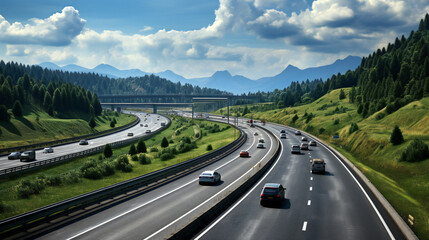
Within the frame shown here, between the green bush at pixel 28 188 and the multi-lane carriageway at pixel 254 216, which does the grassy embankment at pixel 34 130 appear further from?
the multi-lane carriageway at pixel 254 216

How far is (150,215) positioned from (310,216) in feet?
35.1

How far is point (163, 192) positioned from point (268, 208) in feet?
33.9

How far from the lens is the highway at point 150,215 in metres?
19.3

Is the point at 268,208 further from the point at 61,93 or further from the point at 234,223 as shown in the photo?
the point at 61,93

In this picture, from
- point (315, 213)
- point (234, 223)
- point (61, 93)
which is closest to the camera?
point (234, 223)

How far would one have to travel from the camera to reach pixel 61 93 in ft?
482

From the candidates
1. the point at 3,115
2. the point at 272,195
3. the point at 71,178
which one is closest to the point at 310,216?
the point at 272,195

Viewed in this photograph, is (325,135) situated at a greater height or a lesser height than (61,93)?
lesser

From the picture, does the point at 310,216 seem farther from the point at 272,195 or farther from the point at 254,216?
the point at 254,216

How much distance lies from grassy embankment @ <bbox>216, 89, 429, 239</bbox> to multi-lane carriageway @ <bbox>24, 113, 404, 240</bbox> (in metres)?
3.16

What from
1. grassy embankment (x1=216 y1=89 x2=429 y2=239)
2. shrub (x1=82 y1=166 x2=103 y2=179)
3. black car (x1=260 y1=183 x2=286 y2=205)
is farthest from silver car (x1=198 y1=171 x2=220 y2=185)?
grassy embankment (x1=216 y1=89 x2=429 y2=239)

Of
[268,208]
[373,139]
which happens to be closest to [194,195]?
[268,208]

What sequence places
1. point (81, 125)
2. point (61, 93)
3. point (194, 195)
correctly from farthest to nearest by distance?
point (61, 93) < point (81, 125) < point (194, 195)

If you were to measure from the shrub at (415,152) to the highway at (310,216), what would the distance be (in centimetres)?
2179
